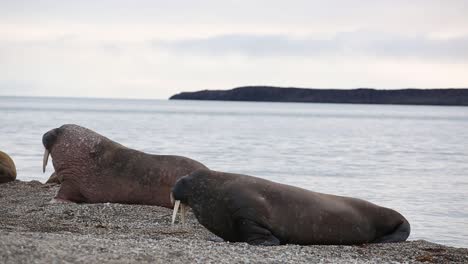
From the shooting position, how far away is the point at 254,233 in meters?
9.66

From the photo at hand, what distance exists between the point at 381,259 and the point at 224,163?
2048 centimetres

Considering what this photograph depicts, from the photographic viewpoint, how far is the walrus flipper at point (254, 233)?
31.6 feet

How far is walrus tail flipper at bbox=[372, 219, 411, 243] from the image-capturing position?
10766 millimetres

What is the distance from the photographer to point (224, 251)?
27.2ft

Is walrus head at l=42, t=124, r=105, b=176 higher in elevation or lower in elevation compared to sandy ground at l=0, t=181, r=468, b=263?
higher

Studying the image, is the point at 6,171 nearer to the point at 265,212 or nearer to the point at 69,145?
the point at 69,145

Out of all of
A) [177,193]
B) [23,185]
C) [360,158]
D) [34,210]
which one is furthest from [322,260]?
[360,158]

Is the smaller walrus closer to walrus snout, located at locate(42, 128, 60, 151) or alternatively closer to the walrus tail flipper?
walrus snout, located at locate(42, 128, 60, 151)

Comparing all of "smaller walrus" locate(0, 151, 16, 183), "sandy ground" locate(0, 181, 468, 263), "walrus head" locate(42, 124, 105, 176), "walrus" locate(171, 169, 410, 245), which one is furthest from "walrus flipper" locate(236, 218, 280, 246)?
"smaller walrus" locate(0, 151, 16, 183)

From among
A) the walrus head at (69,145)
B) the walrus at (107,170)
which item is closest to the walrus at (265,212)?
the walrus at (107,170)

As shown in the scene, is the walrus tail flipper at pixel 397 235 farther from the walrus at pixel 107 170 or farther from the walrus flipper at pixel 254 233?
the walrus at pixel 107 170

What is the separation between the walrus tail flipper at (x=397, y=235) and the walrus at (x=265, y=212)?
28 centimetres

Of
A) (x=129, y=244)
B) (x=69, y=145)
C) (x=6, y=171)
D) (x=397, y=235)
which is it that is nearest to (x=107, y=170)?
(x=69, y=145)

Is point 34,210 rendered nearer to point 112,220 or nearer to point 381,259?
point 112,220
